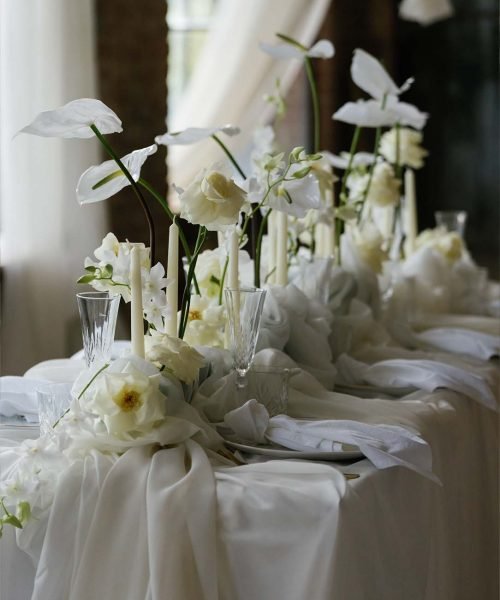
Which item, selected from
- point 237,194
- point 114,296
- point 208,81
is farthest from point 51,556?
point 208,81

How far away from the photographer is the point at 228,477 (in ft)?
4.36

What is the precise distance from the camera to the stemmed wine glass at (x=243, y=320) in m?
1.51

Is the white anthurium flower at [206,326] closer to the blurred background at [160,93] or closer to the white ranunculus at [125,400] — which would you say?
the white ranunculus at [125,400]

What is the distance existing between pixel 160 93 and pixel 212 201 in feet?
8.80

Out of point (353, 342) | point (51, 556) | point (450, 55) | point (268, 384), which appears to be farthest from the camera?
point (450, 55)

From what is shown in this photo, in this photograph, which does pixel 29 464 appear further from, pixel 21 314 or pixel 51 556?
pixel 21 314

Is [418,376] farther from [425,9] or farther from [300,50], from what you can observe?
[425,9]

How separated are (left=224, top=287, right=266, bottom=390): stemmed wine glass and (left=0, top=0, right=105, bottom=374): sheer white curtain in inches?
76.4

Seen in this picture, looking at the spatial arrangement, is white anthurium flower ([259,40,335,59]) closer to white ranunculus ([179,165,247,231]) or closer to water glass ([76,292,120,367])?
white ranunculus ([179,165,247,231])

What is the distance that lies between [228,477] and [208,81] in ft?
10.7

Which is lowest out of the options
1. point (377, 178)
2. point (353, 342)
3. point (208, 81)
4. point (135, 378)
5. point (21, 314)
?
point (21, 314)

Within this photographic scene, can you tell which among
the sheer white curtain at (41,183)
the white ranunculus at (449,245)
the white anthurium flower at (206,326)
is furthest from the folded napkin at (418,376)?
the sheer white curtain at (41,183)

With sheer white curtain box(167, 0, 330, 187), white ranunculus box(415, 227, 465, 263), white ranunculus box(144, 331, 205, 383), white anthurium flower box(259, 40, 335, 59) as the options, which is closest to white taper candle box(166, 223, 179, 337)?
white ranunculus box(144, 331, 205, 383)

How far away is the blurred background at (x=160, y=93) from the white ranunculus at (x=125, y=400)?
2.27 feet
